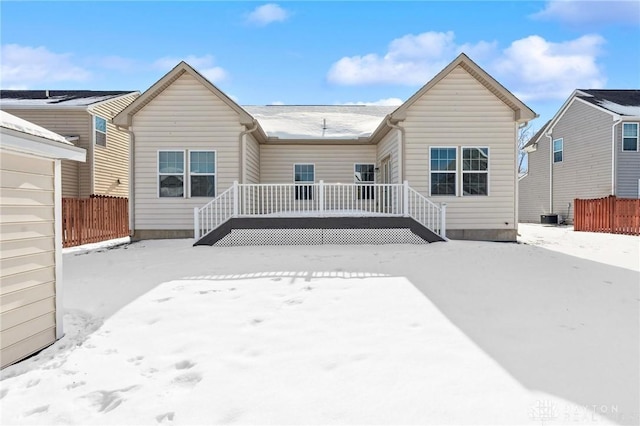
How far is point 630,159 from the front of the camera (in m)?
16.6

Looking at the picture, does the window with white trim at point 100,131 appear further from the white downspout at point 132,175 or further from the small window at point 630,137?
the small window at point 630,137

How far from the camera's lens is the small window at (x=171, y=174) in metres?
11.2

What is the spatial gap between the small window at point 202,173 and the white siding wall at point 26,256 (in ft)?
25.7

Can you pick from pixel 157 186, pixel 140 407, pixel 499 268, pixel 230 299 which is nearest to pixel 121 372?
pixel 140 407

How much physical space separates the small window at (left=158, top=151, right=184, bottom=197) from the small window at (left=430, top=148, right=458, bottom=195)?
26.2 feet

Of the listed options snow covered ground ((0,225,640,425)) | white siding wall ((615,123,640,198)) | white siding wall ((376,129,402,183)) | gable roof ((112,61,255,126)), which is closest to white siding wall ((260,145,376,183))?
white siding wall ((376,129,402,183))

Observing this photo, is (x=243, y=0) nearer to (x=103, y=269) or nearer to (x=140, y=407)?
(x=103, y=269)

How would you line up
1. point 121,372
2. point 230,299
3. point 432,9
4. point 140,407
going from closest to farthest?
point 140,407, point 121,372, point 230,299, point 432,9

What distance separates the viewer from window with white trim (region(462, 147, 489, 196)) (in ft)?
36.4

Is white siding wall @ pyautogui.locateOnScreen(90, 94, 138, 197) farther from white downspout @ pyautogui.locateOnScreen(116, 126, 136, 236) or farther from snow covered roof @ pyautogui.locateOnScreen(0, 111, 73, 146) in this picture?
snow covered roof @ pyautogui.locateOnScreen(0, 111, 73, 146)

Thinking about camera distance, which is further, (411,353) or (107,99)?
(107,99)

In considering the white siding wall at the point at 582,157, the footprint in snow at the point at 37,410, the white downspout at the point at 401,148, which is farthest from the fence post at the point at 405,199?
the white siding wall at the point at 582,157

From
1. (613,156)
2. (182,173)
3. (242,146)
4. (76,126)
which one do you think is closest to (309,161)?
(242,146)

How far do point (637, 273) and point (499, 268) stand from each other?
7.38ft
